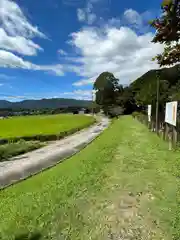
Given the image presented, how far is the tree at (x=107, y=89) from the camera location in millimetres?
83125

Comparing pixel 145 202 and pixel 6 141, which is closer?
pixel 145 202

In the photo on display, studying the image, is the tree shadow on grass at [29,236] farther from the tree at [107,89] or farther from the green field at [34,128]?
the tree at [107,89]

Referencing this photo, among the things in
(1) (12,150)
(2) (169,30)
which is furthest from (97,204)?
(1) (12,150)

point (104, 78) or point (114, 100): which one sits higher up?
point (104, 78)

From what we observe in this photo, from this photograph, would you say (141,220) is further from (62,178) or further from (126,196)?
(62,178)

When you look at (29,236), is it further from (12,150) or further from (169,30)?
(12,150)

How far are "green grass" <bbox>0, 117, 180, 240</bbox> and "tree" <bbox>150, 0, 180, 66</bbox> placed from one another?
3.27 metres

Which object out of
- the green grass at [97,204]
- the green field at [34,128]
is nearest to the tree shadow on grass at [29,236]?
the green grass at [97,204]

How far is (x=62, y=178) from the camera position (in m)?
Answer: 9.87

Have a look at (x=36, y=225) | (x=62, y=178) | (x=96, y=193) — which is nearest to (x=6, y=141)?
(x=62, y=178)

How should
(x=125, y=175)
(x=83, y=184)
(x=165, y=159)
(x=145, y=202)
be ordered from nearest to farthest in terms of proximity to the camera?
(x=145, y=202)
(x=83, y=184)
(x=125, y=175)
(x=165, y=159)

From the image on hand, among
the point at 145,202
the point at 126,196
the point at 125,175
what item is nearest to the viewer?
the point at 145,202

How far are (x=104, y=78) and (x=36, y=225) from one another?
81562mm

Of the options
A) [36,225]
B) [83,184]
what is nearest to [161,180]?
[83,184]
